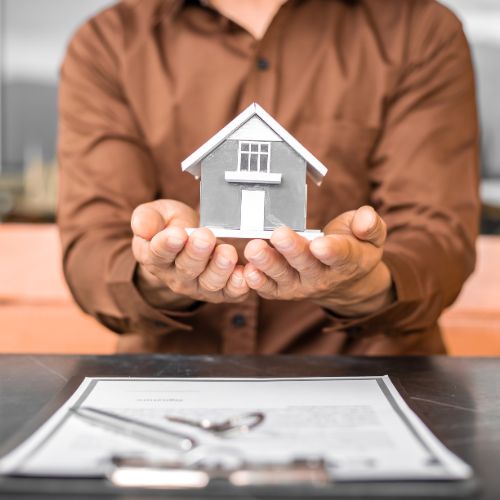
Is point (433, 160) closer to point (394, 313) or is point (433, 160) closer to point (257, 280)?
point (394, 313)

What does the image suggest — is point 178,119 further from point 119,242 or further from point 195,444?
point 195,444

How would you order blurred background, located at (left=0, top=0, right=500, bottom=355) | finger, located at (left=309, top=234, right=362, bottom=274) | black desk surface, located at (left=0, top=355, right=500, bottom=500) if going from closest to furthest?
black desk surface, located at (left=0, top=355, right=500, bottom=500) → finger, located at (left=309, top=234, right=362, bottom=274) → blurred background, located at (left=0, top=0, right=500, bottom=355)

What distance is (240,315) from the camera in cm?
129

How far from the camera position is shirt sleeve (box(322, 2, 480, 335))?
120cm

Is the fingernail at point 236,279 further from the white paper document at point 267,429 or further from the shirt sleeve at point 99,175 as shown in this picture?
the shirt sleeve at point 99,175

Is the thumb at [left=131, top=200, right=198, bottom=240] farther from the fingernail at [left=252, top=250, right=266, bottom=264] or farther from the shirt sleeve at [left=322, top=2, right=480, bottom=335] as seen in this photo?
the shirt sleeve at [left=322, top=2, right=480, bottom=335]

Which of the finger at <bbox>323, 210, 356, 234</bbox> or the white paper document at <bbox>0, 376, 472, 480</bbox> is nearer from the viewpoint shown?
the white paper document at <bbox>0, 376, 472, 480</bbox>

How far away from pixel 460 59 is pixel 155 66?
575 millimetres

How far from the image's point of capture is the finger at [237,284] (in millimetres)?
829

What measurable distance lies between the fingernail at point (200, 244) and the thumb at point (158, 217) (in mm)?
75

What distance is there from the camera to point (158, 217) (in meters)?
0.85

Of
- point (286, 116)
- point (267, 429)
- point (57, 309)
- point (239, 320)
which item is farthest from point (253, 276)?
point (57, 309)

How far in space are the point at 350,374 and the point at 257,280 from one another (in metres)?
0.18

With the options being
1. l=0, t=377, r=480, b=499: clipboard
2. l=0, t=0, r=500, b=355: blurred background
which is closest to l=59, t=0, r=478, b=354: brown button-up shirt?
l=0, t=377, r=480, b=499: clipboard
